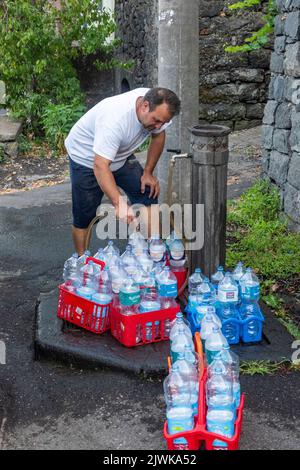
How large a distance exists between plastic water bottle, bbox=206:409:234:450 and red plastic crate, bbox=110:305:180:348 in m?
1.08

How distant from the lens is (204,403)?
341cm

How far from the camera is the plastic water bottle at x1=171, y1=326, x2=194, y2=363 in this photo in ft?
12.3

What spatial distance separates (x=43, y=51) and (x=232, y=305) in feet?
30.4

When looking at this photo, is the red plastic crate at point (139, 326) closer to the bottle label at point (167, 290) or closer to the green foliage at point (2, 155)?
the bottle label at point (167, 290)

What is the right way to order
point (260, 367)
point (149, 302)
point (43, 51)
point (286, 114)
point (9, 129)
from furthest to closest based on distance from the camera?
point (43, 51) < point (9, 129) < point (286, 114) < point (149, 302) < point (260, 367)

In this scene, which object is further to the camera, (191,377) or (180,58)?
(180,58)

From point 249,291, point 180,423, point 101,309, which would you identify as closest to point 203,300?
point 249,291

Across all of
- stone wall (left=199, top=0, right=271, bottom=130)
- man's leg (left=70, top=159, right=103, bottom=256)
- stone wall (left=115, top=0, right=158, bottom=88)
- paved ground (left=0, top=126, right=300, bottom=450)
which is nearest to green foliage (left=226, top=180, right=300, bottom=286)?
man's leg (left=70, top=159, right=103, bottom=256)

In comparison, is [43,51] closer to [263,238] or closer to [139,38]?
[139,38]

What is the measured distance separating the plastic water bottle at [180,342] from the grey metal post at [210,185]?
1.20 metres

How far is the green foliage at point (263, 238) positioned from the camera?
5.81 metres

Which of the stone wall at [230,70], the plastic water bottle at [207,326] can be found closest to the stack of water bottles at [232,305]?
the plastic water bottle at [207,326]

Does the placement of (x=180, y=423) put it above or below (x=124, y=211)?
below

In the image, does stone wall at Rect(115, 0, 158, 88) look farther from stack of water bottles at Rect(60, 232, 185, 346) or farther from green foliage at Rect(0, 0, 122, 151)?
stack of water bottles at Rect(60, 232, 185, 346)
